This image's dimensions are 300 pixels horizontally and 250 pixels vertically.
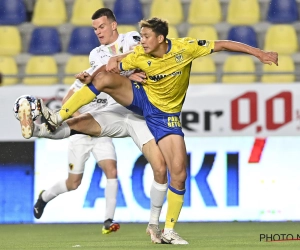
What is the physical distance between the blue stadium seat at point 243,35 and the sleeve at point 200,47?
5.60 m

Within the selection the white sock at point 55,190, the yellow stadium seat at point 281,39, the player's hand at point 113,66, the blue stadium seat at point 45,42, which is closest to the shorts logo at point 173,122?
the player's hand at point 113,66

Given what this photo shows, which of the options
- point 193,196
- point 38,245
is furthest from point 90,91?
point 193,196

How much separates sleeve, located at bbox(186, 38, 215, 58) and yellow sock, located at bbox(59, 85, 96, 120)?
0.97 meters

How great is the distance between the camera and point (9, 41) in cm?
1431

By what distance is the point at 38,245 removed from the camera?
8.50 m

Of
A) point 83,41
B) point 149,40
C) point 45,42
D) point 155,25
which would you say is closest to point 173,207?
point 149,40

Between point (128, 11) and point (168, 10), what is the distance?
0.62 m

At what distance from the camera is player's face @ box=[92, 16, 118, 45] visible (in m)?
9.58

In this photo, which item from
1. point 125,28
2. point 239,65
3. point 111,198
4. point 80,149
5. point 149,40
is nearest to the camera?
point 149,40

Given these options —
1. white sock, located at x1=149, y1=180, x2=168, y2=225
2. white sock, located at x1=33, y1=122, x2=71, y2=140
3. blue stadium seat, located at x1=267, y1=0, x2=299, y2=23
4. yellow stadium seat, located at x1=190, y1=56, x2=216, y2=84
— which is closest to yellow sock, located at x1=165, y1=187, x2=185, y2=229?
white sock, located at x1=149, y1=180, x2=168, y2=225

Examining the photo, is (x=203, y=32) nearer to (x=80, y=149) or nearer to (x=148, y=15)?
(x=148, y=15)

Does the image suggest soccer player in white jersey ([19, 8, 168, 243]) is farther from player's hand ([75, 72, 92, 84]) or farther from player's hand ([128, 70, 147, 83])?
player's hand ([75, 72, 92, 84])

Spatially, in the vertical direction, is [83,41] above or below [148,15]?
below

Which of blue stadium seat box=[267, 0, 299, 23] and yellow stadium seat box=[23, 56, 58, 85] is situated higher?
blue stadium seat box=[267, 0, 299, 23]
